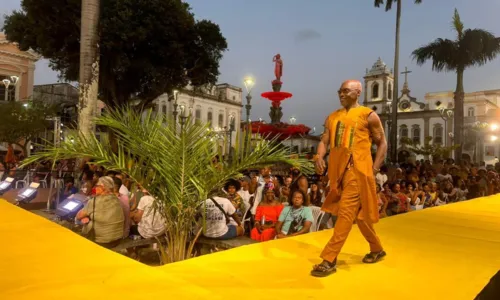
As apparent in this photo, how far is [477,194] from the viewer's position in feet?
38.4

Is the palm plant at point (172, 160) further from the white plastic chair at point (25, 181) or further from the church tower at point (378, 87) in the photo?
the church tower at point (378, 87)

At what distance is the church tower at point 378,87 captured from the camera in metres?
61.1

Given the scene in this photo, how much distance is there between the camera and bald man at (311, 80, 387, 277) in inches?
135

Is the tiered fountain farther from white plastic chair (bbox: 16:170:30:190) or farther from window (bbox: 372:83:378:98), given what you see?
window (bbox: 372:83:378:98)

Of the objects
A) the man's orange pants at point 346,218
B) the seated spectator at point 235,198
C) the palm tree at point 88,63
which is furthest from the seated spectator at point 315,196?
the palm tree at point 88,63

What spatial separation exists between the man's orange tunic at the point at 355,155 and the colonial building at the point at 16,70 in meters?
33.4

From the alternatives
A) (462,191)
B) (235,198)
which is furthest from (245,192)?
(462,191)

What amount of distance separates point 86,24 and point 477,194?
11.5 meters

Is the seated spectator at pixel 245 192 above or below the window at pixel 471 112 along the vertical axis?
below

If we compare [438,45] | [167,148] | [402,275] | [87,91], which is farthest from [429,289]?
[438,45]

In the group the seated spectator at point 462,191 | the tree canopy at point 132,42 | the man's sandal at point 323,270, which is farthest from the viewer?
the tree canopy at point 132,42

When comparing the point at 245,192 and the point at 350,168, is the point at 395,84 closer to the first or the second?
the point at 245,192

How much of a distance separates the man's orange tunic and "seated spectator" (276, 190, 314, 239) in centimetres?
173

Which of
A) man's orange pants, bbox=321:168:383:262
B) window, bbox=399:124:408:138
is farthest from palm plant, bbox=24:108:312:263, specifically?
window, bbox=399:124:408:138
